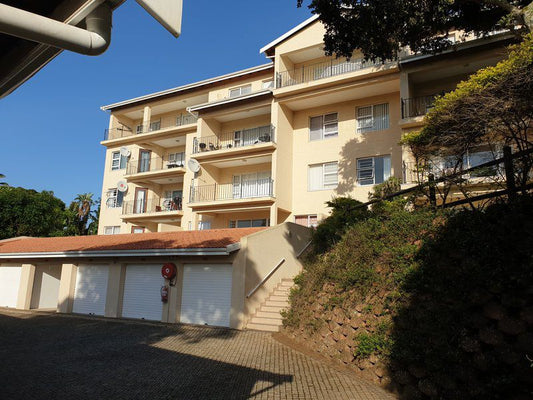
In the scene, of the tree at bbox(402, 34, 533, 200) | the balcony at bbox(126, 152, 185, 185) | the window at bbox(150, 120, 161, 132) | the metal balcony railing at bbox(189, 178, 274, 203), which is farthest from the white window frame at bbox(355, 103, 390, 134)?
the window at bbox(150, 120, 161, 132)

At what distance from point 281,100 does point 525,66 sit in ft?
47.5


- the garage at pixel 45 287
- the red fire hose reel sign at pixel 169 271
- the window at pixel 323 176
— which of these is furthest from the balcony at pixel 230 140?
the garage at pixel 45 287

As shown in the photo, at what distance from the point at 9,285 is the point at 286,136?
17723mm

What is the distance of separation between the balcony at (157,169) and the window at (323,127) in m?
9.32

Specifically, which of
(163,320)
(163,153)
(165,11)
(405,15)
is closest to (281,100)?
(405,15)

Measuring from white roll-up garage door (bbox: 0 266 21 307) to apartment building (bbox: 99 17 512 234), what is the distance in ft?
26.0

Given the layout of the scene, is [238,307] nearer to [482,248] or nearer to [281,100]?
[482,248]

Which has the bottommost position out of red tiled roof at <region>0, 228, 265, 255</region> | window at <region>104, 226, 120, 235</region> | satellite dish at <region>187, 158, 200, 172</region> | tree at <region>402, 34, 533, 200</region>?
red tiled roof at <region>0, 228, 265, 255</region>

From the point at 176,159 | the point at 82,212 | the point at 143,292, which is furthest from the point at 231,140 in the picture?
the point at 82,212

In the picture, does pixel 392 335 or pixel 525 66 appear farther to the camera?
pixel 525 66

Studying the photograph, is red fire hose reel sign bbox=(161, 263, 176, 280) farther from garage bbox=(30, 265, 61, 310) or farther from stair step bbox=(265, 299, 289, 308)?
garage bbox=(30, 265, 61, 310)

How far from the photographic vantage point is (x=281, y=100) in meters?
22.4

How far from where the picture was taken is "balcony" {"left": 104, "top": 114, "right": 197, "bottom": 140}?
28156 mm

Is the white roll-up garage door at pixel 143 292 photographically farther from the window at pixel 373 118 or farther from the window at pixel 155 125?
the window at pixel 155 125
